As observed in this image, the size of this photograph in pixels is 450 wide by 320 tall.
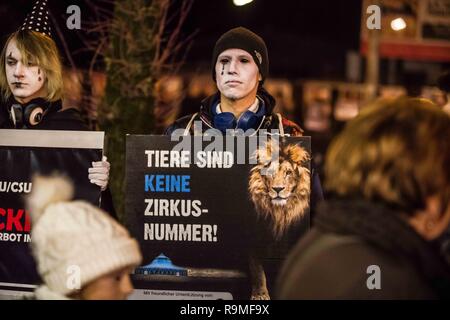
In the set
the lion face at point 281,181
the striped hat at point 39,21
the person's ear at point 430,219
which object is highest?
the striped hat at point 39,21

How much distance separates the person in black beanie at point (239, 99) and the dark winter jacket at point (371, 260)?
1919 millimetres

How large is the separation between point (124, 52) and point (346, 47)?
56.1 ft

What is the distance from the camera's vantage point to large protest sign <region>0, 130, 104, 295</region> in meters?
4.20

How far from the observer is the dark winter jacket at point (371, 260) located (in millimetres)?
2303

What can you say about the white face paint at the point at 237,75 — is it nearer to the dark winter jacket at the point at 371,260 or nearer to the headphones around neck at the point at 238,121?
the headphones around neck at the point at 238,121

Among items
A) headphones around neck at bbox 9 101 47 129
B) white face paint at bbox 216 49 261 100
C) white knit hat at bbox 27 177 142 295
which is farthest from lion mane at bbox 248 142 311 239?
headphones around neck at bbox 9 101 47 129

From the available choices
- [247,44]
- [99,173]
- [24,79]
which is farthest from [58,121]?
[247,44]

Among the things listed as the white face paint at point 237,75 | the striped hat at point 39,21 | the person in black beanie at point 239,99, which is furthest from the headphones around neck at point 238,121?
the striped hat at point 39,21

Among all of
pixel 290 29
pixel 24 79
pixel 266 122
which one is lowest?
pixel 266 122

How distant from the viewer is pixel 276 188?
13.5 feet

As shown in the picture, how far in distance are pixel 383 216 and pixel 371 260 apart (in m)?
0.13

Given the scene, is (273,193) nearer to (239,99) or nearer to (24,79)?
(239,99)
